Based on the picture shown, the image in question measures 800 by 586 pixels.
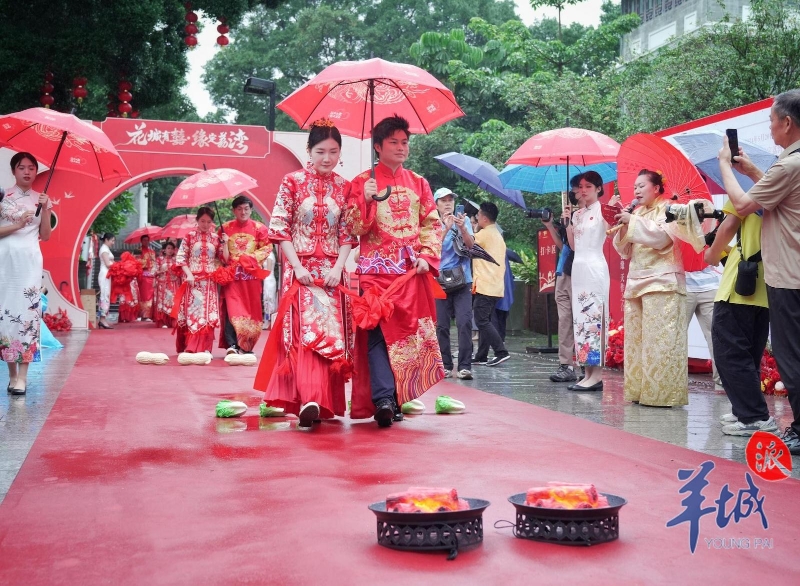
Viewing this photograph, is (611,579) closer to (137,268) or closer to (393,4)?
(137,268)

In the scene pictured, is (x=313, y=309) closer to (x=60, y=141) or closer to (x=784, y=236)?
(x=784, y=236)

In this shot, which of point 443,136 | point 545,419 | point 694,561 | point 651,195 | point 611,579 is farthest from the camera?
point 443,136

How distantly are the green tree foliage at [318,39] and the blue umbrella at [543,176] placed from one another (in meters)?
25.3

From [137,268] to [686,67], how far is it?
38.8ft

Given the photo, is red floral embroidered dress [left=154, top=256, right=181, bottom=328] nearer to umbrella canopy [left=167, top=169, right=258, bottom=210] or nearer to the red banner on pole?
umbrella canopy [left=167, top=169, right=258, bottom=210]

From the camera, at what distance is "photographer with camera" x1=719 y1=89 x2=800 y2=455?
473cm

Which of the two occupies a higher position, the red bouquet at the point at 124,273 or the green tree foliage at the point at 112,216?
the green tree foliage at the point at 112,216

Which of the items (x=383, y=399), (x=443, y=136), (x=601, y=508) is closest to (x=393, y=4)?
(x=443, y=136)

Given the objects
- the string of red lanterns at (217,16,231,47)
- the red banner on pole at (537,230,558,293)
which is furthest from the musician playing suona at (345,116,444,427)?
the string of red lanterns at (217,16,231,47)

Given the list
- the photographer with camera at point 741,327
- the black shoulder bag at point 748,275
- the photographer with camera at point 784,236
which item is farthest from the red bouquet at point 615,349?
the photographer with camera at point 784,236

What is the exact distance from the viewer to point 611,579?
2.71m

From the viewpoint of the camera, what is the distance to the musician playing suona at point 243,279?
10195mm

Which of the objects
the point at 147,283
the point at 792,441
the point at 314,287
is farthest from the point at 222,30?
the point at 147,283

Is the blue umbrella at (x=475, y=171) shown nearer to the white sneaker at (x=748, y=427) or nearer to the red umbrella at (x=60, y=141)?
the red umbrella at (x=60, y=141)
